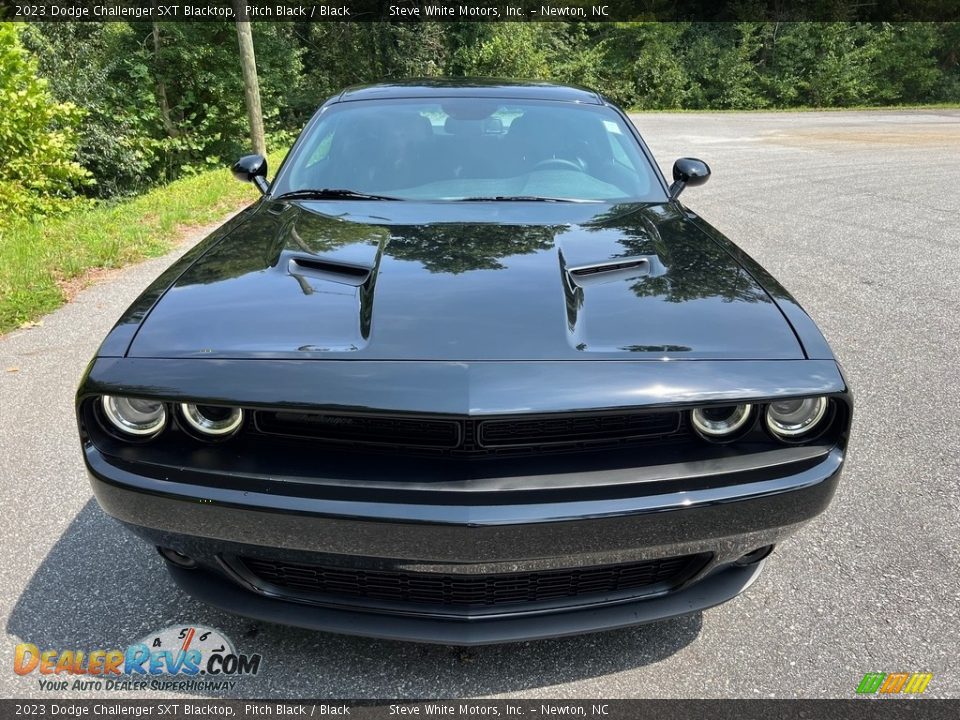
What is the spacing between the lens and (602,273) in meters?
2.00

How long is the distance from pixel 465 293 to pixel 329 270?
1.44 ft

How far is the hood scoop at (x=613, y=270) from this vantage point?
196 cm

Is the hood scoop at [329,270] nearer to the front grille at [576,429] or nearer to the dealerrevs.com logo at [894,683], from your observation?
the front grille at [576,429]

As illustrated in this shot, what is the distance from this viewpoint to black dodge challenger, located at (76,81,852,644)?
1.52 m

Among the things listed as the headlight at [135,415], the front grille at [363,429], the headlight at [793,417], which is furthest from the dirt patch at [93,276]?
the headlight at [793,417]

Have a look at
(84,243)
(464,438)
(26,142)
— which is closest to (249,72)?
(26,142)

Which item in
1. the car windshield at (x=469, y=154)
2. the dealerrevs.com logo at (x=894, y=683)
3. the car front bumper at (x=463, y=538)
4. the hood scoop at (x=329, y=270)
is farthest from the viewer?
the car windshield at (x=469, y=154)

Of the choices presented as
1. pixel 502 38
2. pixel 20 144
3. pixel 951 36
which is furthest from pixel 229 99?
pixel 951 36

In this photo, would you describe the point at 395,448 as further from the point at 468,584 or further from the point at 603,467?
the point at 603,467

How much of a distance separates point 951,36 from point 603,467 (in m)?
40.4

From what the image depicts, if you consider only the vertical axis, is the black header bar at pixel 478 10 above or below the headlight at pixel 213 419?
below

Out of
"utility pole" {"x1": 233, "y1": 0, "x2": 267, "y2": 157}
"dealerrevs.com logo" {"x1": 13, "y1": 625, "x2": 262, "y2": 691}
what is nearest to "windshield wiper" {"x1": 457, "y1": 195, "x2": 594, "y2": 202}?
"dealerrevs.com logo" {"x1": 13, "y1": 625, "x2": 262, "y2": 691}

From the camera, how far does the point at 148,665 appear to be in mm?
1887

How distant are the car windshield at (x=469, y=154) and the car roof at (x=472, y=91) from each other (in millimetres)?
71
